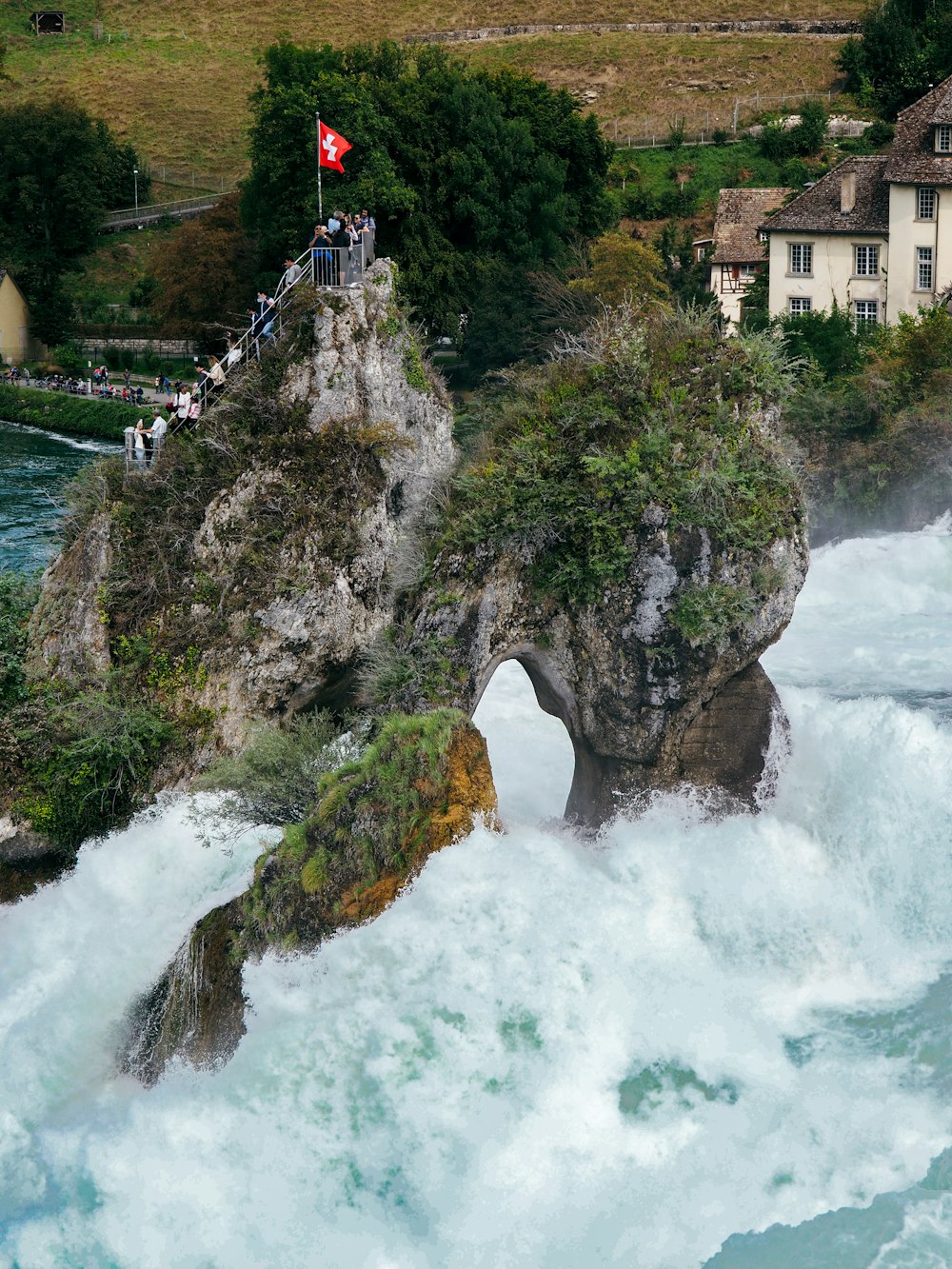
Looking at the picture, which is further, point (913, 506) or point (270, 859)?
point (913, 506)

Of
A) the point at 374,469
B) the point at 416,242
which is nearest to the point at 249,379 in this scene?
the point at 374,469

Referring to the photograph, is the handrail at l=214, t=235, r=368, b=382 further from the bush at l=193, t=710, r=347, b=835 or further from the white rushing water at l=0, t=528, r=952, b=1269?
the white rushing water at l=0, t=528, r=952, b=1269

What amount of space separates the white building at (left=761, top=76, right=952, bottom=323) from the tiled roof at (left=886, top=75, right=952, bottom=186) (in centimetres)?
3

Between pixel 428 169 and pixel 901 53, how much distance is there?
1455 inches

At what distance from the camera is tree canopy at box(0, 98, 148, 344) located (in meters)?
91.7

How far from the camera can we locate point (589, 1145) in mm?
19141

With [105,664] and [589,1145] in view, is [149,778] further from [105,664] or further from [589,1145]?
[589,1145]

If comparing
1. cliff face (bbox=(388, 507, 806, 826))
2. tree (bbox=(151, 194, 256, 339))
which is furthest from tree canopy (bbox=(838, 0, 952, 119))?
cliff face (bbox=(388, 507, 806, 826))

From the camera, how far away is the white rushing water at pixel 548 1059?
18.6 m

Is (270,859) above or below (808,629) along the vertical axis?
above

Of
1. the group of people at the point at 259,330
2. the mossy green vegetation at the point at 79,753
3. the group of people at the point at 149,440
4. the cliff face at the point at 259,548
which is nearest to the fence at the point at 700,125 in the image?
the group of people at the point at 259,330

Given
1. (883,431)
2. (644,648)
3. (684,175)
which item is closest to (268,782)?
(644,648)

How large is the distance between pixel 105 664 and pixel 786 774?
30.6 ft

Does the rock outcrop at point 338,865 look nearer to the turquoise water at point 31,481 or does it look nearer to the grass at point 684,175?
the turquoise water at point 31,481
